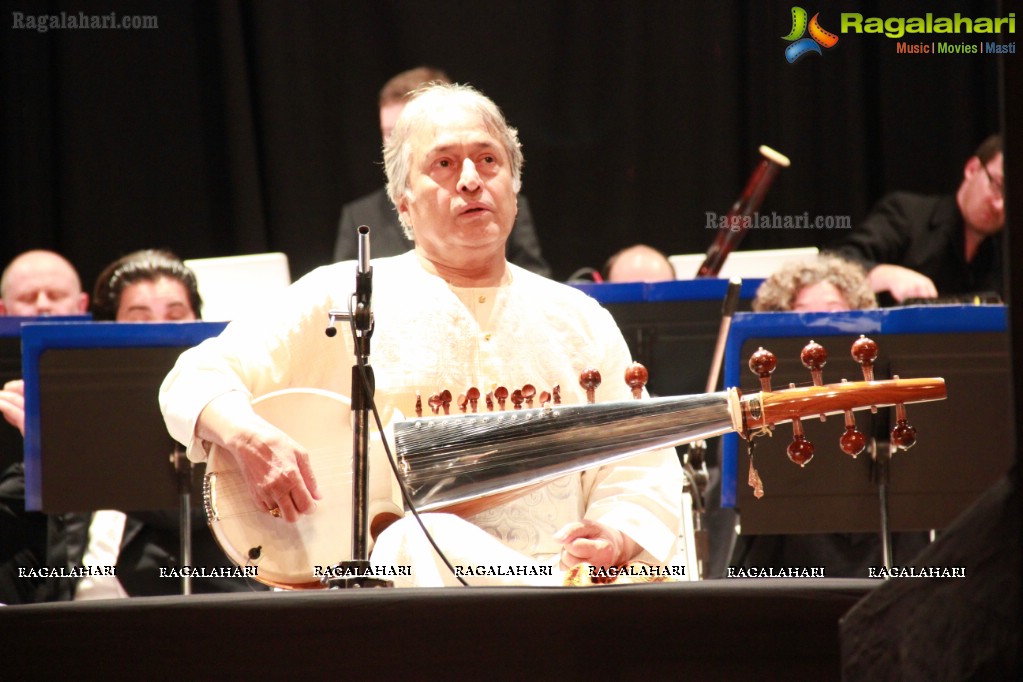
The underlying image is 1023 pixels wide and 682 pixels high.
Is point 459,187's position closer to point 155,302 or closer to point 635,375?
point 635,375

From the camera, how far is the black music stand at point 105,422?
9.23ft

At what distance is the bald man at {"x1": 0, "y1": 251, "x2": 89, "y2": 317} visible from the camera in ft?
14.6

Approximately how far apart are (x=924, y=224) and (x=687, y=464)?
7.07 feet

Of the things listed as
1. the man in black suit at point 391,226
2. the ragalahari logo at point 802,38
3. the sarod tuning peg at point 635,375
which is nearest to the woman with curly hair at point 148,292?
the man in black suit at point 391,226

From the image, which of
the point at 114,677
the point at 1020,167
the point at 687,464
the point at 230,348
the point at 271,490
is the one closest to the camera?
the point at 1020,167

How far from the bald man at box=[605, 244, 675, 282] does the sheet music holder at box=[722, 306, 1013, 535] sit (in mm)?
1730

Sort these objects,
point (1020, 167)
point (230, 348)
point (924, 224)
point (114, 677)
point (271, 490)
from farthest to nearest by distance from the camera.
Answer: point (924, 224)
point (230, 348)
point (271, 490)
point (114, 677)
point (1020, 167)

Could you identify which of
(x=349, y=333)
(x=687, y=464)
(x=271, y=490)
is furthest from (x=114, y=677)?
(x=687, y=464)

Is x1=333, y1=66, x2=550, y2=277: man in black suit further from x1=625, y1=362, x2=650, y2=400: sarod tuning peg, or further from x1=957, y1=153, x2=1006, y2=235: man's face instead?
x1=625, y1=362, x2=650, y2=400: sarod tuning peg

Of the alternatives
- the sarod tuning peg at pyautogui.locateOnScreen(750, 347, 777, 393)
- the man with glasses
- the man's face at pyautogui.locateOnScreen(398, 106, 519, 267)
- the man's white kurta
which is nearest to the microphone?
the man's white kurta

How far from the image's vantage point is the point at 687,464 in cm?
328

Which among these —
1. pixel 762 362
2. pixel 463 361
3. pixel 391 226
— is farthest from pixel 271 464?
pixel 391 226

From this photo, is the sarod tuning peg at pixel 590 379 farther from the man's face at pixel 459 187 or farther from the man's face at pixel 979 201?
the man's face at pixel 979 201

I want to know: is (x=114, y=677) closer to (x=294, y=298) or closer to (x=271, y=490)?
(x=271, y=490)
